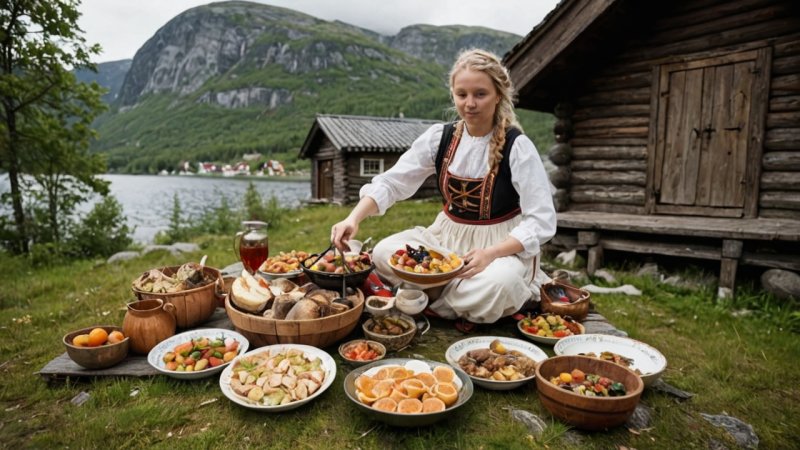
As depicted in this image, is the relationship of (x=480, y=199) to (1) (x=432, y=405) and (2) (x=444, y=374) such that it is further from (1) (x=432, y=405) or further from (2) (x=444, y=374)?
(1) (x=432, y=405)

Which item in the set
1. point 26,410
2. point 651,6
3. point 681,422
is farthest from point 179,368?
point 651,6

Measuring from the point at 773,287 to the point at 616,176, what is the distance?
248 cm

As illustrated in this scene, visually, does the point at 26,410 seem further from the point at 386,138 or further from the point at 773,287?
the point at 386,138

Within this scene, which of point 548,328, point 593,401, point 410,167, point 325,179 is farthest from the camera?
point 325,179

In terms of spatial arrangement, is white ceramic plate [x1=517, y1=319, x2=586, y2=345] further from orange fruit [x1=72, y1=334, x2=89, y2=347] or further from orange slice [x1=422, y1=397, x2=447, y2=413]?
orange fruit [x1=72, y1=334, x2=89, y2=347]

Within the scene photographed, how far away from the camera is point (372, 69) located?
12644cm

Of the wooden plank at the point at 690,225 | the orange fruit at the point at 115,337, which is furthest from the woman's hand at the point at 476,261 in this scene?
the wooden plank at the point at 690,225

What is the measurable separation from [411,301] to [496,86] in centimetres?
166

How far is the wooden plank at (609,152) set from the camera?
6.19m

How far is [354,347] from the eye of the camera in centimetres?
274

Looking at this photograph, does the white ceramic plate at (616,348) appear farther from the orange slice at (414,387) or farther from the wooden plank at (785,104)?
the wooden plank at (785,104)

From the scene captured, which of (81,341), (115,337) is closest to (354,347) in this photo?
(115,337)

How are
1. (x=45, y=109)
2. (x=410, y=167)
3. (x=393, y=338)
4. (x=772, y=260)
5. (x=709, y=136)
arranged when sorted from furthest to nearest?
(x=45, y=109) → (x=709, y=136) → (x=772, y=260) → (x=410, y=167) → (x=393, y=338)

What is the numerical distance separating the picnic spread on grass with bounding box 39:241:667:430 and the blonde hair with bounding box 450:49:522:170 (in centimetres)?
86
